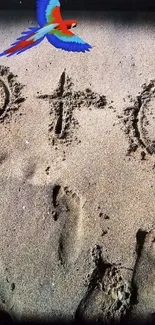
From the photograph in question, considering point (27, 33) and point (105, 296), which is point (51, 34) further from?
point (105, 296)

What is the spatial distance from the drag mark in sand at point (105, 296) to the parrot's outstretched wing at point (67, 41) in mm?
1032

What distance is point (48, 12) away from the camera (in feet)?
7.17

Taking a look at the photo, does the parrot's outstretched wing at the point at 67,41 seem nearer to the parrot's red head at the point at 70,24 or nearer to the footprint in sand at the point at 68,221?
the parrot's red head at the point at 70,24

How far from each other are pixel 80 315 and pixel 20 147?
709 mm

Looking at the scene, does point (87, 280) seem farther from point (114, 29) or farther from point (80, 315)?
point (114, 29)

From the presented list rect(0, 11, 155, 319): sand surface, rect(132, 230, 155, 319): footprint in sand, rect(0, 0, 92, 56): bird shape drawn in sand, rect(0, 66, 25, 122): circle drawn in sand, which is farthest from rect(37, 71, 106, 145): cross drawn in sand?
rect(132, 230, 155, 319): footprint in sand

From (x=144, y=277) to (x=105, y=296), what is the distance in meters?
0.14

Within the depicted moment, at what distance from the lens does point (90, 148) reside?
5.74 ft

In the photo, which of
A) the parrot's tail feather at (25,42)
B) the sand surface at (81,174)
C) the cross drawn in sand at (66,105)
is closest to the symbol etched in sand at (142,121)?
the sand surface at (81,174)

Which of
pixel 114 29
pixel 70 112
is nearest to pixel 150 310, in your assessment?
pixel 70 112

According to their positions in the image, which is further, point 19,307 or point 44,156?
point 44,156

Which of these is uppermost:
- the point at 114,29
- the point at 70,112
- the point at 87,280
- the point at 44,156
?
the point at 114,29

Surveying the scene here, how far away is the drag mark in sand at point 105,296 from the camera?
1391 mm

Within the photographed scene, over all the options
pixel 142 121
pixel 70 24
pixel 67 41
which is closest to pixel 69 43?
pixel 67 41
